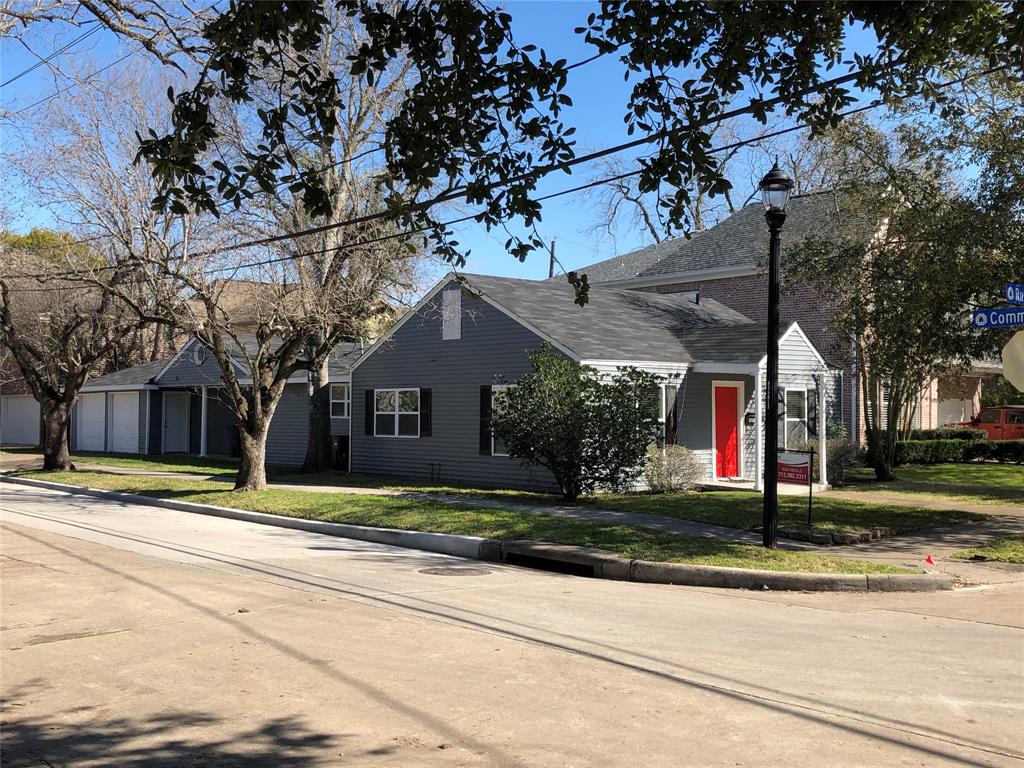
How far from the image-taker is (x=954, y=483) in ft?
73.8

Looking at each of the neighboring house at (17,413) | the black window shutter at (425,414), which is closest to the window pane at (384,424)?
the black window shutter at (425,414)

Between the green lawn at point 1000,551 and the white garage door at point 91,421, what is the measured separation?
1416 inches

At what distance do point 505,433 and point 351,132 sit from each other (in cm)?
895

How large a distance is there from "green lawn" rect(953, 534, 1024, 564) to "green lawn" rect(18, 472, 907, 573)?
203cm

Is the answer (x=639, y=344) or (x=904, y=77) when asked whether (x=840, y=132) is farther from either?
(x=904, y=77)

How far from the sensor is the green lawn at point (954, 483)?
19062 mm

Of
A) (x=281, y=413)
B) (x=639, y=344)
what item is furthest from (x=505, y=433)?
(x=281, y=413)

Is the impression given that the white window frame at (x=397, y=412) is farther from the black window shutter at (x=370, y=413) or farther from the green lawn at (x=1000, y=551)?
the green lawn at (x=1000, y=551)

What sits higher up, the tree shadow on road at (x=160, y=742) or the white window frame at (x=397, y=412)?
the white window frame at (x=397, y=412)

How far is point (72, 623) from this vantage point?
7.95 m

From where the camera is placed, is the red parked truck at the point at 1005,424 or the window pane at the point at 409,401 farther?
the red parked truck at the point at 1005,424

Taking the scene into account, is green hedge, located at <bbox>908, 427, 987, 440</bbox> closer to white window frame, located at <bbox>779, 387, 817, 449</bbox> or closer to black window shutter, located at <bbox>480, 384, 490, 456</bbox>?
white window frame, located at <bbox>779, 387, 817, 449</bbox>

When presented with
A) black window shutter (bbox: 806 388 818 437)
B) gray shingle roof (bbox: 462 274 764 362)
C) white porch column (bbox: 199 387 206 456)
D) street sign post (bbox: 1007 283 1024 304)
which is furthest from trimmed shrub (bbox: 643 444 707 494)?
white porch column (bbox: 199 387 206 456)

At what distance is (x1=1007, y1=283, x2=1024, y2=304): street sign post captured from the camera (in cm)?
997
